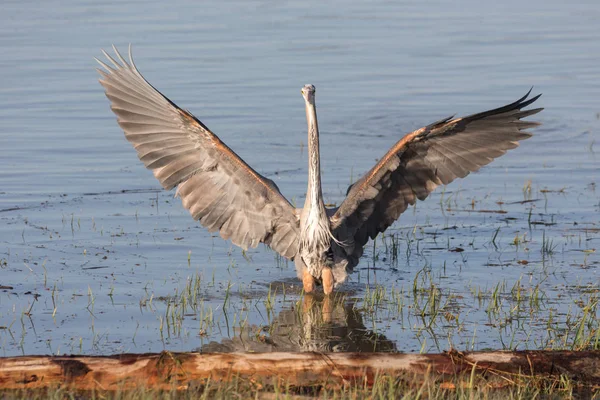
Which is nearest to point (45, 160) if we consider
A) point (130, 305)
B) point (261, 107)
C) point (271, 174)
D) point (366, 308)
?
point (271, 174)

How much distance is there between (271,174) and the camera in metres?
11.2

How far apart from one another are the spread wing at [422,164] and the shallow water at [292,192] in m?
0.52

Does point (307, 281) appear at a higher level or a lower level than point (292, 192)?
lower

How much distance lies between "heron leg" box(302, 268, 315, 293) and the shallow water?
0.34 feet

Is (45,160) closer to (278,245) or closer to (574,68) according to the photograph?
(278,245)

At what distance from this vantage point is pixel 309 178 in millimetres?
7453

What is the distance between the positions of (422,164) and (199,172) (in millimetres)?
1736

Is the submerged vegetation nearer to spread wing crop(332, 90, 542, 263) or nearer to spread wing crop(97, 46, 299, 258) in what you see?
spread wing crop(97, 46, 299, 258)

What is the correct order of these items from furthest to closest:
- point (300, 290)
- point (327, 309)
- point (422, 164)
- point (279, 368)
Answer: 1. point (300, 290)
2. point (422, 164)
3. point (327, 309)
4. point (279, 368)

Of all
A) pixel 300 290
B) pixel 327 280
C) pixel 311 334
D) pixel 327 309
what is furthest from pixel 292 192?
pixel 311 334

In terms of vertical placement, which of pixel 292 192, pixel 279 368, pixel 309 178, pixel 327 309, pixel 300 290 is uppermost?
pixel 292 192

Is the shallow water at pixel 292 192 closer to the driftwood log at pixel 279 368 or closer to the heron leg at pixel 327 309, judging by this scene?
the heron leg at pixel 327 309

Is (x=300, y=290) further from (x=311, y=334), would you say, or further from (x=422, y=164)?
(x=422, y=164)

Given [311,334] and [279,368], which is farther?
[311,334]
